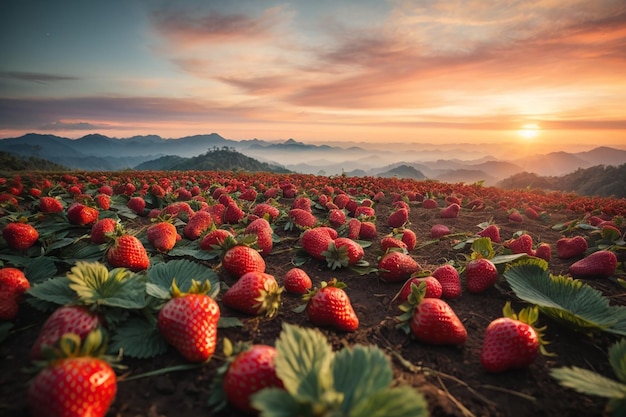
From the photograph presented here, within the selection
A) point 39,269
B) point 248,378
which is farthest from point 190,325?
point 39,269

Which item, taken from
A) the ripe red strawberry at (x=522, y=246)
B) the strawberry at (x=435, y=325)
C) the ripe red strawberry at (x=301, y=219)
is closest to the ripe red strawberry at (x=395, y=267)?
the strawberry at (x=435, y=325)

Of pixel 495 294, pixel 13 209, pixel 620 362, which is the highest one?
pixel 13 209

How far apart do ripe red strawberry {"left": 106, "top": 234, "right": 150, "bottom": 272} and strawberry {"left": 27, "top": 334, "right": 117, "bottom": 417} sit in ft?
4.50

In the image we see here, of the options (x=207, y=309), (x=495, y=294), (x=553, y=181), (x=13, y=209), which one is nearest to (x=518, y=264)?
(x=495, y=294)

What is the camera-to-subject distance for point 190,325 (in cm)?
186

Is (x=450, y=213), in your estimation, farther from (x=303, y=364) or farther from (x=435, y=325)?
(x=303, y=364)

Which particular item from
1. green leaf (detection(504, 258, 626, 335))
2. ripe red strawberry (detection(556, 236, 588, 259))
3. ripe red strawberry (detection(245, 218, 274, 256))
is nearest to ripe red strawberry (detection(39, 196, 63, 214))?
ripe red strawberry (detection(245, 218, 274, 256))

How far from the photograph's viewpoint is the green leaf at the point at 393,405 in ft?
4.06

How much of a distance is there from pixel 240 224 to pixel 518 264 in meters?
3.37

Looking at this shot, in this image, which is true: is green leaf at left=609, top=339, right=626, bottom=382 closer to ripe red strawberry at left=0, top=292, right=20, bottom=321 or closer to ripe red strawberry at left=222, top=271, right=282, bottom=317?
ripe red strawberry at left=222, top=271, right=282, bottom=317

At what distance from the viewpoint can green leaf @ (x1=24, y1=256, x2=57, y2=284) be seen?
2.69 meters

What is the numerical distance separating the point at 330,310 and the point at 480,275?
1652 mm

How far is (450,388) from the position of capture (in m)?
1.89

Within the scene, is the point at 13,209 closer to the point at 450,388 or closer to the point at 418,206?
the point at 450,388
